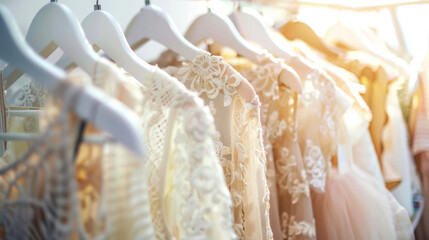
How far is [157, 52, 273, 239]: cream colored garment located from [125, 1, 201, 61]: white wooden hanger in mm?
A: 64

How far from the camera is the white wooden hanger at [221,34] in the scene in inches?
34.1

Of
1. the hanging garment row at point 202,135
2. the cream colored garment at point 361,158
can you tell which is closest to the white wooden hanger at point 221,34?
the hanging garment row at point 202,135

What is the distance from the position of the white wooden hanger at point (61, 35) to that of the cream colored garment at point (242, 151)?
206 millimetres

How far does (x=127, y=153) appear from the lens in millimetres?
387

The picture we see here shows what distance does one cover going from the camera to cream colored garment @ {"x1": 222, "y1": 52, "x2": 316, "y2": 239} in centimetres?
80

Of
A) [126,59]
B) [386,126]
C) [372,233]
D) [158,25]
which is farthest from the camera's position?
[386,126]

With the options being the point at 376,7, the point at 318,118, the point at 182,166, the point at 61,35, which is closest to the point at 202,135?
the point at 182,166

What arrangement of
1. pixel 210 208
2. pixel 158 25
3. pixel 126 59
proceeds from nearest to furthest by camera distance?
pixel 210 208 < pixel 126 59 < pixel 158 25

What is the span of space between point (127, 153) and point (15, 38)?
0.67 ft

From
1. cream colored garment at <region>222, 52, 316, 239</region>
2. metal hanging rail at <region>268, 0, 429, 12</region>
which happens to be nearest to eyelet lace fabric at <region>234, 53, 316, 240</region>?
cream colored garment at <region>222, 52, 316, 239</region>

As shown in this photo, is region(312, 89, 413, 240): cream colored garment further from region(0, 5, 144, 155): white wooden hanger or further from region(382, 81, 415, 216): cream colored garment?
region(0, 5, 144, 155): white wooden hanger

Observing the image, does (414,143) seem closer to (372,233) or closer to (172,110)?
(372,233)

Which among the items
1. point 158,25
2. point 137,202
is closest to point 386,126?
point 158,25

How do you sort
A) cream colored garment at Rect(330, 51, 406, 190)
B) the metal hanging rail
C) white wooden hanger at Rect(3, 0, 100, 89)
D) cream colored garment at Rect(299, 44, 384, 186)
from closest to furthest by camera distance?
white wooden hanger at Rect(3, 0, 100, 89) → cream colored garment at Rect(299, 44, 384, 186) → cream colored garment at Rect(330, 51, 406, 190) → the metal hanging rail
